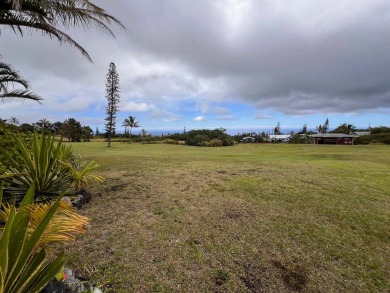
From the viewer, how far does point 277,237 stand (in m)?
4.08

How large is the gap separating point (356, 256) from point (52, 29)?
8.42 m

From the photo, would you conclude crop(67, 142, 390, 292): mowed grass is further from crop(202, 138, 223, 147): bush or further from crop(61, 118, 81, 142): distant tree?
crop(61, 118, 81, 142): distant tree

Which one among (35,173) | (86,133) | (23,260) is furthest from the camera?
(86,133)

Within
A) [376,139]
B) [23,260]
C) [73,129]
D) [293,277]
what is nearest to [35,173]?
[23,260]

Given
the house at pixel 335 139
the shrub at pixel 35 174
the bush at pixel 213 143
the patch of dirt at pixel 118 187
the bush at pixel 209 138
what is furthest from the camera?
the house at pixel 335 139

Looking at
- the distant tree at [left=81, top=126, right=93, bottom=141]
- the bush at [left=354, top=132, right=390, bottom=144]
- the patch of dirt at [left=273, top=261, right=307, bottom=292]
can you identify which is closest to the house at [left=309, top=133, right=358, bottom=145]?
the bush at [left=354, top=132, right=390, bottom=144]

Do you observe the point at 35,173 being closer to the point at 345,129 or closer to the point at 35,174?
the point at 35,174

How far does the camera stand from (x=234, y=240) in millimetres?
3922

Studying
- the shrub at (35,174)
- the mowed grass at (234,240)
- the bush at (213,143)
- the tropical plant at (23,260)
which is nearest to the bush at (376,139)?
the bush at (213,143)

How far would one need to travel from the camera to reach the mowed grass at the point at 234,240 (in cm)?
302

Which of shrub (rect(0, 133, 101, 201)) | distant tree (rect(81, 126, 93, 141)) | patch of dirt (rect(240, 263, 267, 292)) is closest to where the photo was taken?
patch of dirt (rect(240, 263, 267, 292))

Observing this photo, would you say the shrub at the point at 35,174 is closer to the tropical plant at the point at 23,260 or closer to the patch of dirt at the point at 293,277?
the tropical plant at the point at 23,260

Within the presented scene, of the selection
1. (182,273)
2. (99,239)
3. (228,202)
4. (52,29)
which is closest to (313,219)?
(228,202)

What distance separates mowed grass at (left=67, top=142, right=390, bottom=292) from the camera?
3023 millimetres
